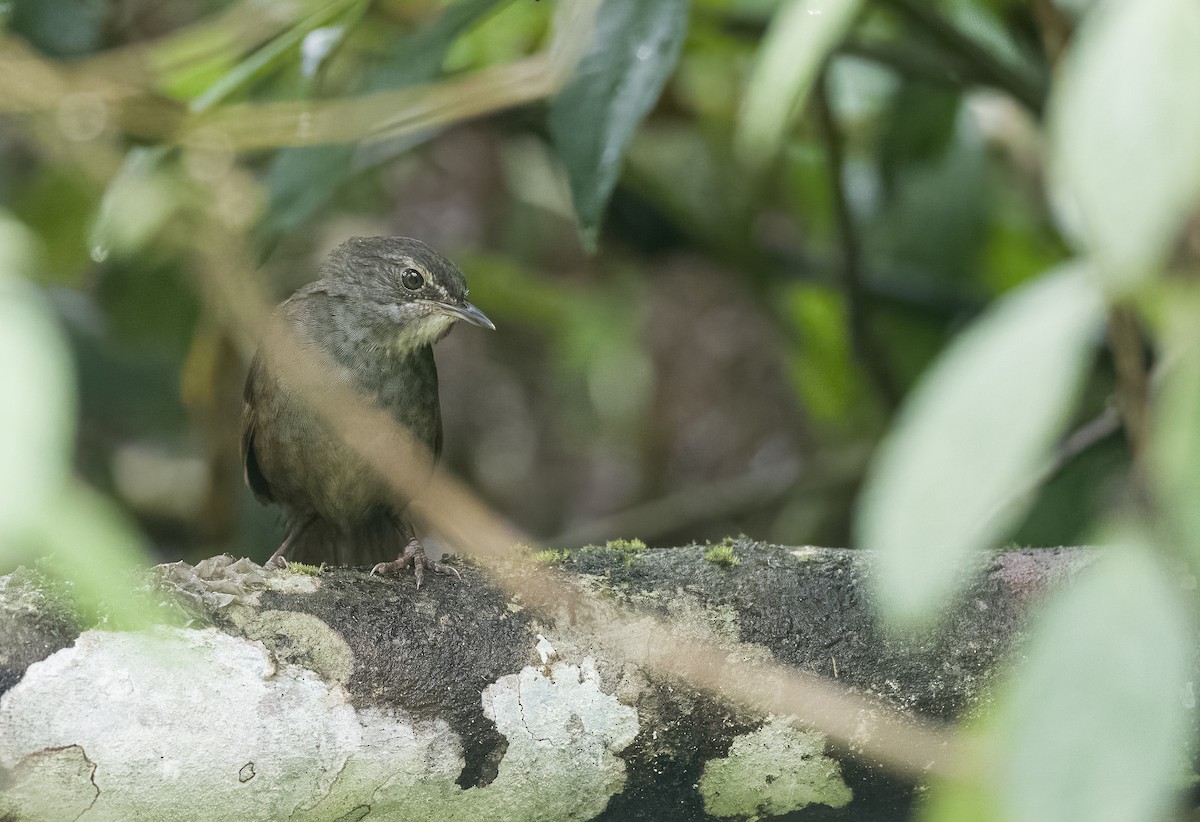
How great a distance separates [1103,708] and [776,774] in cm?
163

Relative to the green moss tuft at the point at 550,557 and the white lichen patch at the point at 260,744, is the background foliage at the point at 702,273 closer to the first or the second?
the white lichen patch at the point at 260,744

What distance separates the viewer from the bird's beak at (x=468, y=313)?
426 centimetres

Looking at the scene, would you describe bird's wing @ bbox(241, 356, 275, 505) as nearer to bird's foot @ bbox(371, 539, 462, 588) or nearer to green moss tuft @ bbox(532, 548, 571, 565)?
bird's foot @ bbox(371, 539, 462, 588)

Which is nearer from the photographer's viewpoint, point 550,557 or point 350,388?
point 550,557

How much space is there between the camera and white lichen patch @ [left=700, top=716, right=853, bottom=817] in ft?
7.98

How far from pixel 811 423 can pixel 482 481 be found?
172cm

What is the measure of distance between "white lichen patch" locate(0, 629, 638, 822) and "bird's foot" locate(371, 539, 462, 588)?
1.82 ft

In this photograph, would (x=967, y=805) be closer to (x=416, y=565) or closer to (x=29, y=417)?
(x=29, y=417)

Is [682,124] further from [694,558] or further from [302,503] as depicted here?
[694,558]

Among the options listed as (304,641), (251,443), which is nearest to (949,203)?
(251,443)

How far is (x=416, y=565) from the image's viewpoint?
315 centimetres

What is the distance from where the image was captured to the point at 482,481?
6559 mm

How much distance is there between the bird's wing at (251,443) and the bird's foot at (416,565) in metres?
1.09

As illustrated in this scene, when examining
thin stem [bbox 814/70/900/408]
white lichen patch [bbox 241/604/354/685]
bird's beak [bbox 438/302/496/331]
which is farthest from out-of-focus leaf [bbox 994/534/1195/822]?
thin stem [bbox 814/70/900/408]
